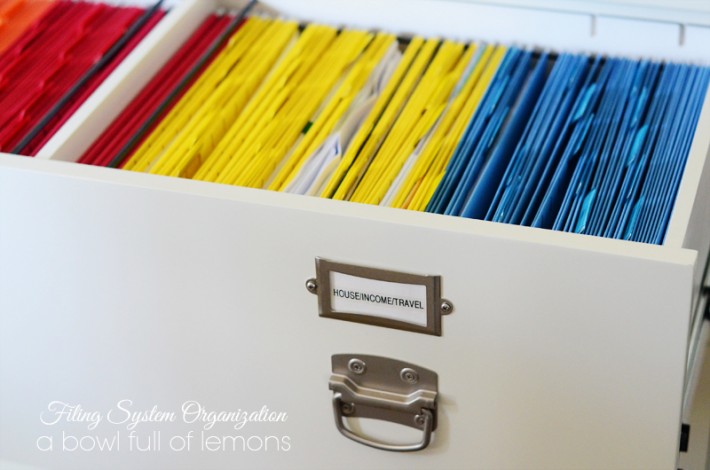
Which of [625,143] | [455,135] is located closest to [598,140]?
[625,143]

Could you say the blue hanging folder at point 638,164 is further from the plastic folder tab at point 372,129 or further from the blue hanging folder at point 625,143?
the plastic folder tab at point 372,129

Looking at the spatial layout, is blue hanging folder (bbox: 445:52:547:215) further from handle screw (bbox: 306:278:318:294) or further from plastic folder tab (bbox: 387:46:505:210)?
handle screw (bbox: 306:278:318:294)

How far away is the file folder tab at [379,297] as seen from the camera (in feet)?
2.80

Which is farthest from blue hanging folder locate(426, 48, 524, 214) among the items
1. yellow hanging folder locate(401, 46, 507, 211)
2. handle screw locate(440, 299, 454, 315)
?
handle screw locate(440, 299, 454, 315)

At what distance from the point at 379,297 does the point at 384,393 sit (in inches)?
4.6

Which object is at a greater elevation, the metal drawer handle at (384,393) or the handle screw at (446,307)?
the handle screw at (446,307)

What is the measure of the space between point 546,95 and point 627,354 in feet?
1.04

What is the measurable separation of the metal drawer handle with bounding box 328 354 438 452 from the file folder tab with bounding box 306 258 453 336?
5cm

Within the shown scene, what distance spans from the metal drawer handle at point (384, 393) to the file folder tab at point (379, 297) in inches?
2.0

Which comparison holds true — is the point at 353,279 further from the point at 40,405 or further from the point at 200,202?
the point at 40,405

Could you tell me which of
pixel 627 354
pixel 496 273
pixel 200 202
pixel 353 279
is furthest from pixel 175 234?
pixel 627 354

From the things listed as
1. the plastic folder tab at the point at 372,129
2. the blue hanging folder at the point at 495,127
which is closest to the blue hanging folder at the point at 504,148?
the blue hanging folder at the point at 495,127

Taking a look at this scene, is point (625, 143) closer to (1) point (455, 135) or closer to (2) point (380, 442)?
(1) point (455, 135)

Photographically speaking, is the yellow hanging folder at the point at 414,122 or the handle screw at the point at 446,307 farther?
the yellow hanging folder at the point at 414,122
